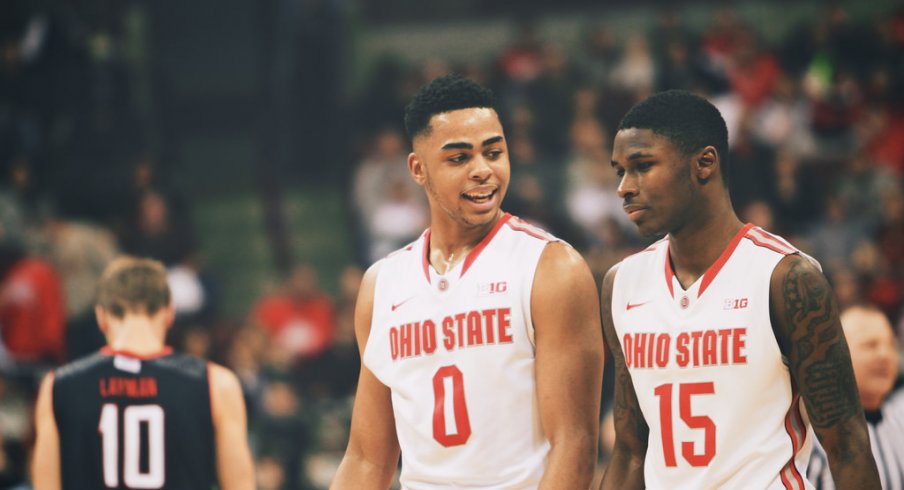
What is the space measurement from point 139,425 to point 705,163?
8.92ft

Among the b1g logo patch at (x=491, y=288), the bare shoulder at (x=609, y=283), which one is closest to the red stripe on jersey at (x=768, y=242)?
the bare shoulder at (x=609, y=283)

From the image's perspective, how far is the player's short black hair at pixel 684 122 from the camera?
399 cm

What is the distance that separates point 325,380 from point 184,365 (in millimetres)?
5545

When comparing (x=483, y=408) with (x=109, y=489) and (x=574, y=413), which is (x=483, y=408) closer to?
(x=574, y=413)

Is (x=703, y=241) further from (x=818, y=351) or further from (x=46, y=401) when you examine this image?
(x=46, y=401)

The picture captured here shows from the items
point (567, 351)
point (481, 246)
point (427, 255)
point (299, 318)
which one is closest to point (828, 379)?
point (567, 351)

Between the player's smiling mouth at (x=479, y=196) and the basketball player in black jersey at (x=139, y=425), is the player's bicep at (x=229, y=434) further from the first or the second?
the player's smiling mouth at (x=479, y=196)

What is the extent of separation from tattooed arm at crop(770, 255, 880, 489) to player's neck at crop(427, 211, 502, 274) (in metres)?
1.24

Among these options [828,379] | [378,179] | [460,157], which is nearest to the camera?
[828,379]

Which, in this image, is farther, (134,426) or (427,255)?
(134,426)

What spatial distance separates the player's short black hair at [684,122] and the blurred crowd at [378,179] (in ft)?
18.3

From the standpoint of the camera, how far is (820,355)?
371cm

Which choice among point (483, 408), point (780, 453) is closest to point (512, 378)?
point (483, 408)

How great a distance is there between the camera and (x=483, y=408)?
13.7 ft
